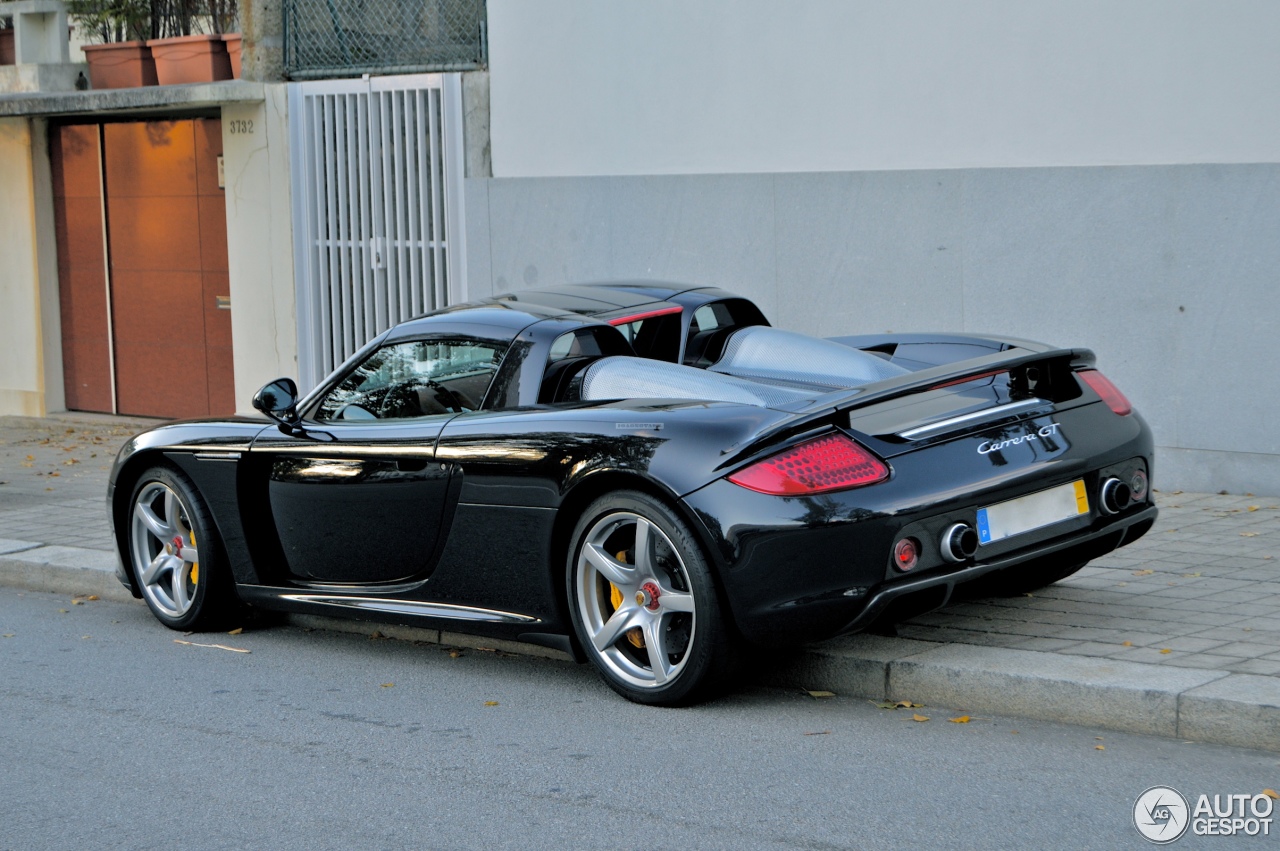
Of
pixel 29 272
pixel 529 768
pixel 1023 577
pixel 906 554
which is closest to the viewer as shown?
pixel 529 768

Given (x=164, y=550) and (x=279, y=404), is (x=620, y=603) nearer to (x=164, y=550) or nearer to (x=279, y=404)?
(x=279, y=404)

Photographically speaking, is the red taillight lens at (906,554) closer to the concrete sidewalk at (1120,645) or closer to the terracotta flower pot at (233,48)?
the concrete sidewalk at (1120,645)

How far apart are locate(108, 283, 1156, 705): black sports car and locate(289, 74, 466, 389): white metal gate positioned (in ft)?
19.1

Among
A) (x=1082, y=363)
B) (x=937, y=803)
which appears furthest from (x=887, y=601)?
(x=1082, y=363)

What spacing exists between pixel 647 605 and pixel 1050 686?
1288 millimetres

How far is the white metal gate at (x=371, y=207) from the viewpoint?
12352 mm

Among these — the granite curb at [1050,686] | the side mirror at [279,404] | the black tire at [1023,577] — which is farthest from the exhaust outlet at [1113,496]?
the side mirror at [279,404]

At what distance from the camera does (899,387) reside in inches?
196

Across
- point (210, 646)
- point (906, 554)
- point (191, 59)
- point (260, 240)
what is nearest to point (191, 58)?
point (191, 59)

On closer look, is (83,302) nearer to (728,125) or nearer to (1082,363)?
(728,125)

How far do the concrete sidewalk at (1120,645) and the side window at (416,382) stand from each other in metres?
0.98

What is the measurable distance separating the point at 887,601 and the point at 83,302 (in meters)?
12.4

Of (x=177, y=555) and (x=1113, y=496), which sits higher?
(x=1113, y=496)

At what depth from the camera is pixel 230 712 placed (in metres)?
5.50
